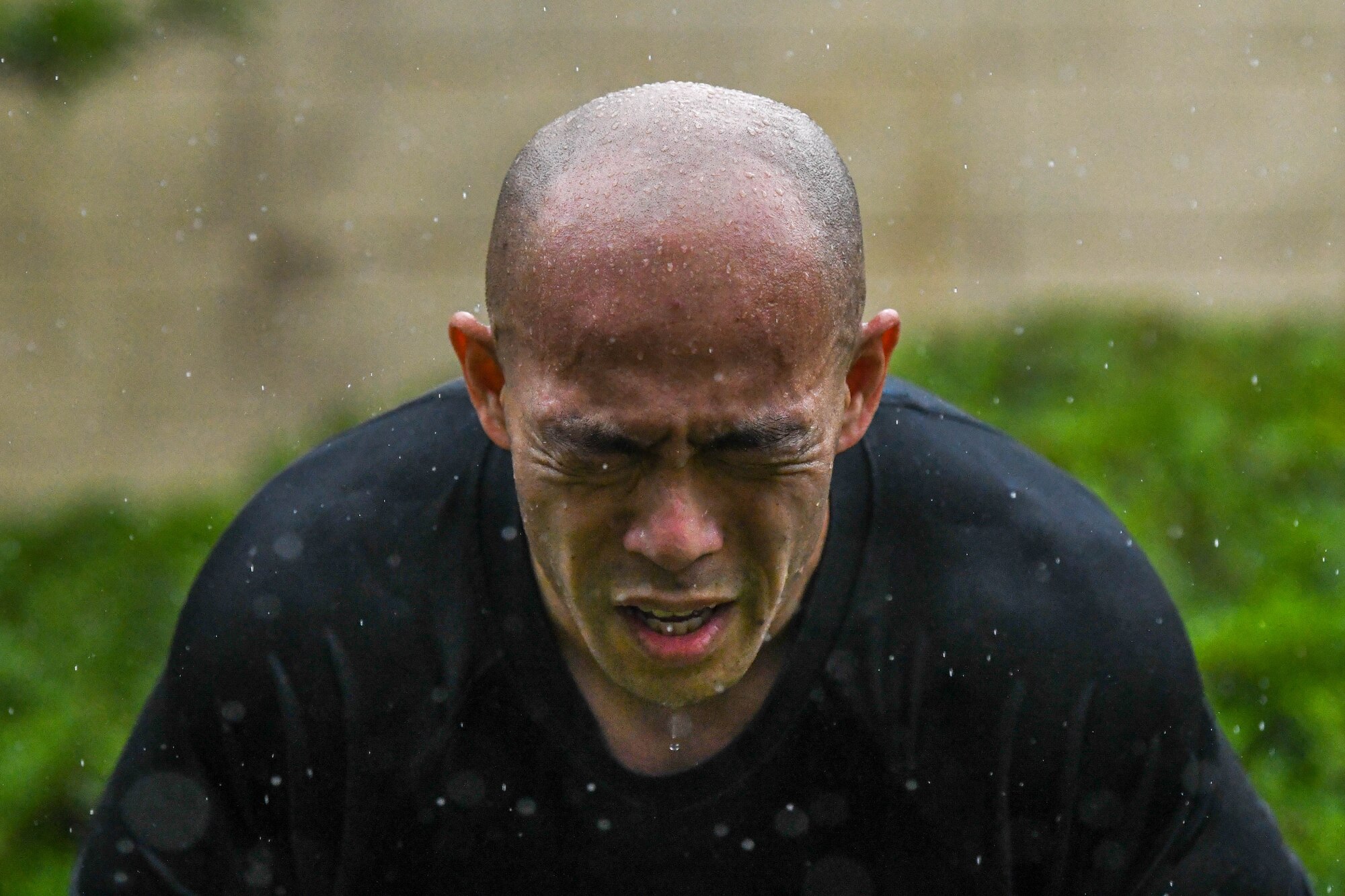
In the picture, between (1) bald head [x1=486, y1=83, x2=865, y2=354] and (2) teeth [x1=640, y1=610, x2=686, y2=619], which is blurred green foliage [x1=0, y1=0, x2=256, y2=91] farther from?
(2) teeth [x1=640, y1=610, x2=686, y2=619]

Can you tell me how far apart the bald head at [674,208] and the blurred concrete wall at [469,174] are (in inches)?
192

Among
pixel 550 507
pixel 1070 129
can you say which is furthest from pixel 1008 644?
pixel 1070 129

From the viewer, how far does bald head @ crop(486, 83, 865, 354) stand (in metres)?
2.31

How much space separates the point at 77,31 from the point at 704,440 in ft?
13.3

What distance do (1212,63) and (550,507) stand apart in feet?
19.1

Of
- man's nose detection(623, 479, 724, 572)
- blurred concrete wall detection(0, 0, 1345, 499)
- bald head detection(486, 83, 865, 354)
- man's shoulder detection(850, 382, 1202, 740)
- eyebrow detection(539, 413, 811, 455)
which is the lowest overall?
blurred concrete wall detection(0, 0, 1345, 499)

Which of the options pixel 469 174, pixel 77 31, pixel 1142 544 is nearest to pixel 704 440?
pixel 1142 544

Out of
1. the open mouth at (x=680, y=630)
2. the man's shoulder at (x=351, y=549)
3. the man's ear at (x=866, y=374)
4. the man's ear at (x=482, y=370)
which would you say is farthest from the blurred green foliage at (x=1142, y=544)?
the man's ear at (x=482, y=370)

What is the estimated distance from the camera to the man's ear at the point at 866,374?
2.59 meters

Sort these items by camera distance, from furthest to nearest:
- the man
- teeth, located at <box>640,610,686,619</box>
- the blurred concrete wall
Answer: the blurred concrete wall, the man, teeth, located at <box>640,610,686,619</box>

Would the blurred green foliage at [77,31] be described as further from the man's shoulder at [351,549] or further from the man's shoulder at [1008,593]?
the man's shoulder at [1008,593]

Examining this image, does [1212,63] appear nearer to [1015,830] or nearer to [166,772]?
[1015,830]

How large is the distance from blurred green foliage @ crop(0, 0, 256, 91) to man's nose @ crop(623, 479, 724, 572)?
395 centimetres

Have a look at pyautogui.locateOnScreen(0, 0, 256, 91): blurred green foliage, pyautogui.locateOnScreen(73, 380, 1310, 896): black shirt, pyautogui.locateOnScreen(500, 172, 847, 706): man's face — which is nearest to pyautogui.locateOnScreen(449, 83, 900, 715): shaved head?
pyautogui.locateOnScreen(500, 172, 847, 706): man's face
